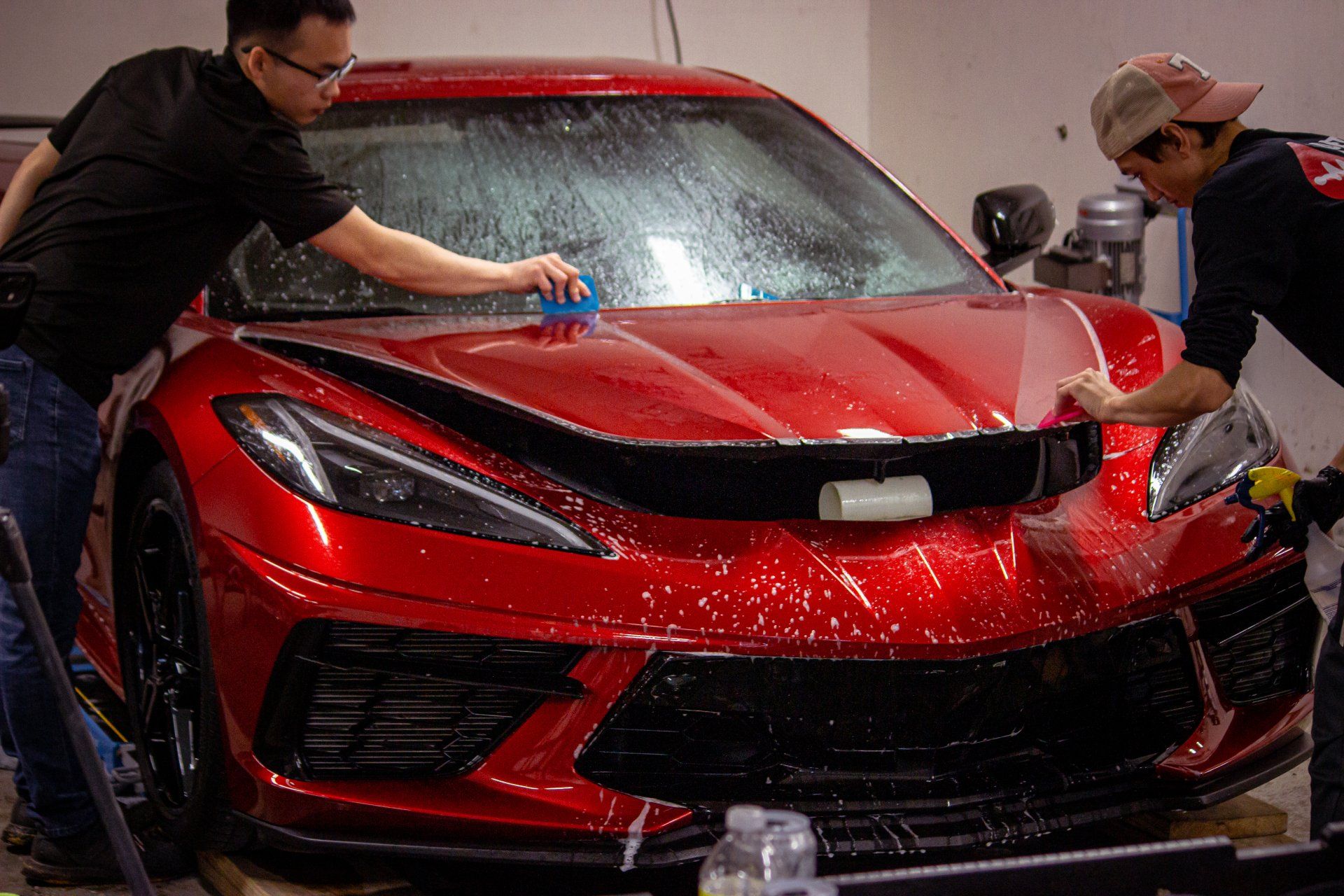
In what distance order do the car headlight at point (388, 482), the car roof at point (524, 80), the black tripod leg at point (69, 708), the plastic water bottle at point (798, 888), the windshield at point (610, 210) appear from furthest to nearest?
the car roof at point (524, 80)
the windshield at point (610, 210)
the car headlight at point (388, 482)
the black tripod leg at point (69, 708)
the plastic water bottle at point (798, 888)

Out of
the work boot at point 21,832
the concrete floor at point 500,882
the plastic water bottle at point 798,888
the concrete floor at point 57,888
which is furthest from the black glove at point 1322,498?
the work boot at point 21,832

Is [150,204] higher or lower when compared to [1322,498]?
higher

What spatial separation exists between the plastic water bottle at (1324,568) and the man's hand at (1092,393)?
1.09ft

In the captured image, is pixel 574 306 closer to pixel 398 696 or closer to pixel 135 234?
pixel 135 234

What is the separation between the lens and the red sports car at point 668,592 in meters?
2.00

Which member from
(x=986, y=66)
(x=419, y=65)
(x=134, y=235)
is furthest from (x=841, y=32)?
(x=134, y=235)

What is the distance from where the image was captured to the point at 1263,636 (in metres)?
2.31

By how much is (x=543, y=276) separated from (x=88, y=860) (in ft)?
4.13


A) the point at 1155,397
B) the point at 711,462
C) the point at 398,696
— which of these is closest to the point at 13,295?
the point at 398,696

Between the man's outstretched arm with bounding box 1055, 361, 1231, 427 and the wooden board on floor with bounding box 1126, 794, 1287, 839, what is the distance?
2.77 ft

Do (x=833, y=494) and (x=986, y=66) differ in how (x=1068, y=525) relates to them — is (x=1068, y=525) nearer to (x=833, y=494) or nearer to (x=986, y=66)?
(x=833, y=494)

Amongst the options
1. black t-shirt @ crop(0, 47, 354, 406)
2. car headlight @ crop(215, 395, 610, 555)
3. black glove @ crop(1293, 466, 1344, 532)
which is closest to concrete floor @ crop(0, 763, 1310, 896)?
car headlight @ crop(215, 395, 610, 555)

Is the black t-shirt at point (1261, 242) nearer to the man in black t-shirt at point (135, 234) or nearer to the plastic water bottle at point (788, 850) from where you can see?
the plastic water bottle at point (788, 850)

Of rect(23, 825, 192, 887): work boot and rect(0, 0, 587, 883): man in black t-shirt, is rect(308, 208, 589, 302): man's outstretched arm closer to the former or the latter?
rect(0, 0, 587, 883): man in black t-shirt
